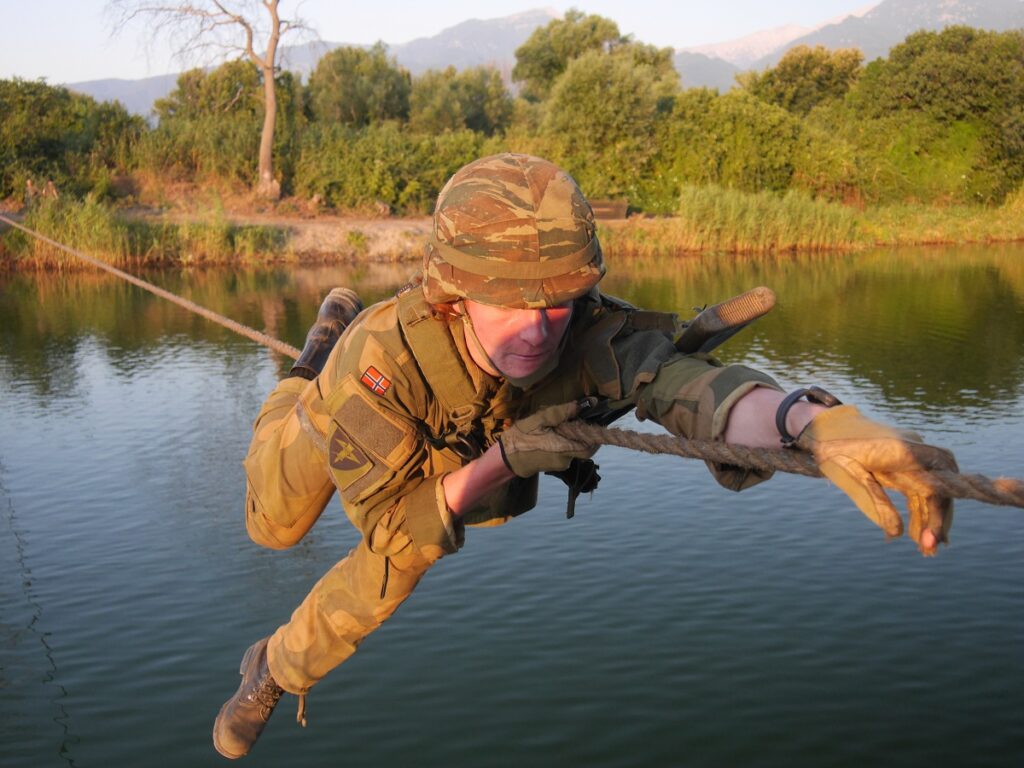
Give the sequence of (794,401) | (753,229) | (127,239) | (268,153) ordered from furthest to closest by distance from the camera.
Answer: (268,153), (753,229), (127,239), (794,401)

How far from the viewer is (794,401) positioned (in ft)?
8.22

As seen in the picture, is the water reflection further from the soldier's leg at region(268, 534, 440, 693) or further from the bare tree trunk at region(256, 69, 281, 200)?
the soldier's leg at region(268, 534, 440, 693)

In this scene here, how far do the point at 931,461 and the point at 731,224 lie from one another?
30.6 m

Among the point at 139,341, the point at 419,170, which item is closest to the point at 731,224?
the point at 419,170

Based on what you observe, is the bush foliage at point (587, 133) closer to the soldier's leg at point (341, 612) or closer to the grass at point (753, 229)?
the grass at point (753, 229)

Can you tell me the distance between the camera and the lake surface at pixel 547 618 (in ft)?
23.4

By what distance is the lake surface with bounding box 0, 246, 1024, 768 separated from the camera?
7.14 metres

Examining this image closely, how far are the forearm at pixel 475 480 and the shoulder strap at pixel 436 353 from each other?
0.19 meters

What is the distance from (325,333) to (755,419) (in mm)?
2359

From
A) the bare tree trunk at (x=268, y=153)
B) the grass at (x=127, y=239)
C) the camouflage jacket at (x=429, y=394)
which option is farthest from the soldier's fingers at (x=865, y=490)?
the bare tree trunk at (x=268, y=153)

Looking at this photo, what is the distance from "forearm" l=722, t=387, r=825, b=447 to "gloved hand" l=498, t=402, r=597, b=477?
0.43 m

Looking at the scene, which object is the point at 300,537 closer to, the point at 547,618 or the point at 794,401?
the point at 794,401

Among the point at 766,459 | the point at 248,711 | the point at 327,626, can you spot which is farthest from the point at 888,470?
the point at 248,711

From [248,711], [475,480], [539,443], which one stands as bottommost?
[248,711]
